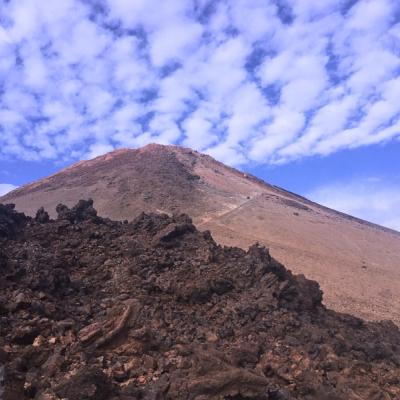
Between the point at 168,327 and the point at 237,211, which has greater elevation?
the point at 237,211

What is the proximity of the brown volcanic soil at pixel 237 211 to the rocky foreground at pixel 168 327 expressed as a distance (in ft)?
26.4

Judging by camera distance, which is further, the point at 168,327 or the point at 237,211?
the point at 237,211

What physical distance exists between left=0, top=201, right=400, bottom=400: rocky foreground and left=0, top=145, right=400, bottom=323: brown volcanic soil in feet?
26.4

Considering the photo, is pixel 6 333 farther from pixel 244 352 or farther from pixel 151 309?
pixel 244 352

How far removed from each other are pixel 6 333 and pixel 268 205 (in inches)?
1339

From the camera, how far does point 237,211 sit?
35.7m

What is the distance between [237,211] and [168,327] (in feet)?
89.8

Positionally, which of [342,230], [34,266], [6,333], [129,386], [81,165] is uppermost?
[81,165]

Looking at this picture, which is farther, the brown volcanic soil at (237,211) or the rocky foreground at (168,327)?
the brown volcanic soil at (237,211)

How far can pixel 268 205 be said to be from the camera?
1569 inches

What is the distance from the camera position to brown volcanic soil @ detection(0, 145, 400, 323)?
23.2 m

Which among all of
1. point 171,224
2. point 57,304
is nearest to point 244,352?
point 57,304

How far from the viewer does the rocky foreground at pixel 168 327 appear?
6.05 metres

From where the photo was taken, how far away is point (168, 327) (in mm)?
8539
